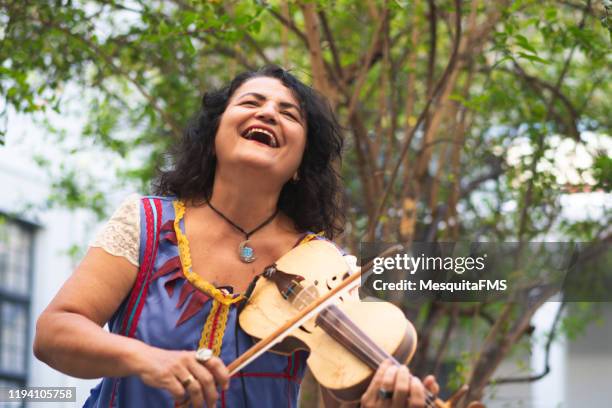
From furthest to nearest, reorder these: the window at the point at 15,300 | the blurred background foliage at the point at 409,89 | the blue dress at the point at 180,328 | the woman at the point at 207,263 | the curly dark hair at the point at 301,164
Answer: the window at the point at 15,300 → the blurred background foliage at the point at 409,89 → the curly dark hair at the point at 301,164 → the blue dress at the point at 180,328 → the woman at the point at 207,263

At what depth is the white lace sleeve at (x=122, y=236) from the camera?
7.82 ft

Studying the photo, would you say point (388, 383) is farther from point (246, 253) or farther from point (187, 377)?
point (246, 253)

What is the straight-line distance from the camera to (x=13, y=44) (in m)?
4.19

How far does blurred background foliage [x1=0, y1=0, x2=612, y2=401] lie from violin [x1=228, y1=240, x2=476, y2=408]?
1626mm

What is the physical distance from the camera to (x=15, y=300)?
11.7 metres

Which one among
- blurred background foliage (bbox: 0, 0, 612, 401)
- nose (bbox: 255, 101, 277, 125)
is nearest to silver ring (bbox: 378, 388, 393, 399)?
nose (bbox: 255, 101, 277, 125)

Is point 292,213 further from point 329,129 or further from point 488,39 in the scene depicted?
point 488,39

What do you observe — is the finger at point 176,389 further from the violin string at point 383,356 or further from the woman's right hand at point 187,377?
the violin string at point 383,356

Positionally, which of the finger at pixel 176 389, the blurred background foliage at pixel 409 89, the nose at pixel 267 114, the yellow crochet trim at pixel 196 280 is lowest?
the finger at pixel 176 389

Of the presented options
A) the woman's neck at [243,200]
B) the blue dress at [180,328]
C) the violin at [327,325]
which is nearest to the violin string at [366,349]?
the violin at [327,325]

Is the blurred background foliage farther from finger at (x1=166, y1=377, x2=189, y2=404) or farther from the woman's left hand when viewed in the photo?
finger at (x1=166, y1=377, x2=189, y2=404)

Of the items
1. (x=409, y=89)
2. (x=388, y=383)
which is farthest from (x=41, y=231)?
(x=388, y=383)

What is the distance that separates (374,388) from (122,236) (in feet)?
2.53

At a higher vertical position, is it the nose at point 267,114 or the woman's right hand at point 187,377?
the nose at point 267,114
